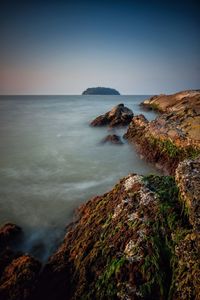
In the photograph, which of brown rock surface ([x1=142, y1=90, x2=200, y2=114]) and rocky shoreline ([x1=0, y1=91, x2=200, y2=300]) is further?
brown rock surface ([x1=142, y1=90, x2=200, y2=114])

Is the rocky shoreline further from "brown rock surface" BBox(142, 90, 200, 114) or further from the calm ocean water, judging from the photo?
"brown rock surface" BBox(142, 90, 200, 114)

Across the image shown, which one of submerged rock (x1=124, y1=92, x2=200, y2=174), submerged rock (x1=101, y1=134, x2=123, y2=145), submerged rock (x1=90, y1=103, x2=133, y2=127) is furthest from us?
submerged rock (x1=90, y1=103, x2=133, y2=127)

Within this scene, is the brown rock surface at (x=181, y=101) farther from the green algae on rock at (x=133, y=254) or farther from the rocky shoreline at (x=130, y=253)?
the green algae on rock at (x=133, y=254)

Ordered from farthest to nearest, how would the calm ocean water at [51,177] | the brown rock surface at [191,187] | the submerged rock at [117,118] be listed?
the submerged rock at [117,118] → the calm ocean water at [51,177] → the brown rock surface at [191,187]

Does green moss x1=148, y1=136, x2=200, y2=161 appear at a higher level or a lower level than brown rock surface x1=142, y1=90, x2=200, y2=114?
lower

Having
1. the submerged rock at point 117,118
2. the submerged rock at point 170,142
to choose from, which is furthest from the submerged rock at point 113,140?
the submerged rock at point 117,118

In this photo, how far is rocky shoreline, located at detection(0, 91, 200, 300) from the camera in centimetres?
292

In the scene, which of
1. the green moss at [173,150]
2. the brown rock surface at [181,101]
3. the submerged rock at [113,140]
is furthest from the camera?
the brown rock surface at [181,101]

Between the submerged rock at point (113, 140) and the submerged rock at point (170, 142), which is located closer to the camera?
the submerged rock at point (170, 142)

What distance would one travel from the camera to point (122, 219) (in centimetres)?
390

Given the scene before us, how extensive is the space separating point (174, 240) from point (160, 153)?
21.3ft

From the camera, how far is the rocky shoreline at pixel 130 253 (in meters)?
2.92

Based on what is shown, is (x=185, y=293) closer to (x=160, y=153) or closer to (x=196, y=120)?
(x=160, y=153)

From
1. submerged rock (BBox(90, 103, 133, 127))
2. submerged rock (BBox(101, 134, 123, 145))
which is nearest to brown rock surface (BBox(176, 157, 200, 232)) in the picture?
submerged rock (BBox(101, 134, 123, 145))
